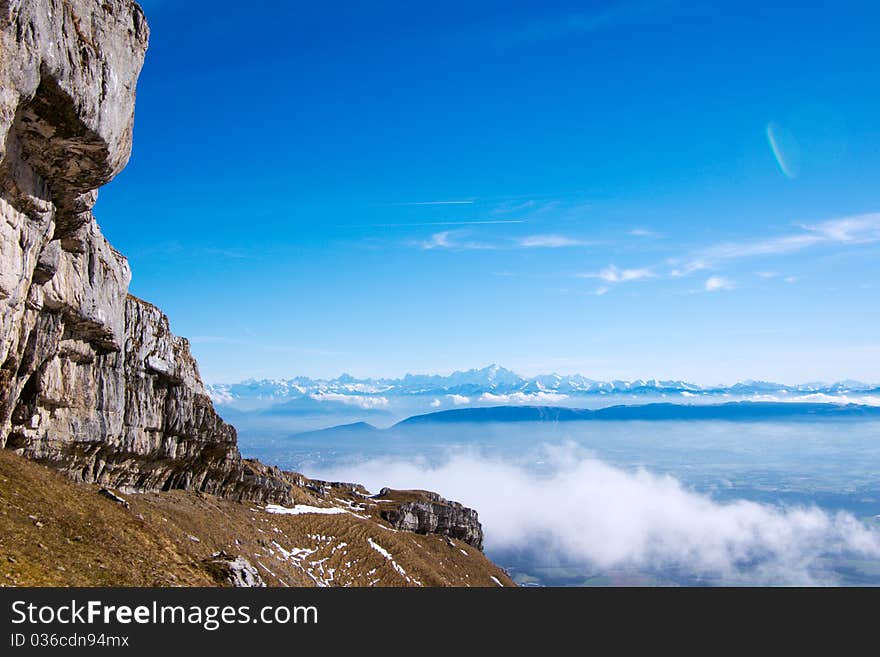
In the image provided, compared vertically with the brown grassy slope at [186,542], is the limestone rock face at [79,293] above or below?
above

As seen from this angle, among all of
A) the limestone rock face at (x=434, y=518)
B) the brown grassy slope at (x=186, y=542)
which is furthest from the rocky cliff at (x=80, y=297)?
the limestone rock face at (x=434, y=518)

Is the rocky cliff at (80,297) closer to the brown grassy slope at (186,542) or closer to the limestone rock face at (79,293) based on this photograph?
the limestone rock face at (79,293)

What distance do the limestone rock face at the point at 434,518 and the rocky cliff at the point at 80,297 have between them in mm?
41663

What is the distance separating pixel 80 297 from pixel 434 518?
3624 inches

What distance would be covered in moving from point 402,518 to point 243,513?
44.6 meters

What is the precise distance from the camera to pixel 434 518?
122 metres

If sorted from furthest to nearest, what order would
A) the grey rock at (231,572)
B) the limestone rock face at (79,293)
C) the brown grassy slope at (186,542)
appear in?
1. the grey rock at (231,572)
2. the brown grassy slope at (186,542)
3. the limestone rock face at (79,293)

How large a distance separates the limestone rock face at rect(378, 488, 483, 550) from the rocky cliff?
137 ft

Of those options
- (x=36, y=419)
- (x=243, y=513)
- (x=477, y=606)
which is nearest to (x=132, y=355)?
(x=36, y=419)

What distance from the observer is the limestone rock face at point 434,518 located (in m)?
116

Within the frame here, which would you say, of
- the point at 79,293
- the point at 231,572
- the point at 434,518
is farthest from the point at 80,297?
the point at 434,518

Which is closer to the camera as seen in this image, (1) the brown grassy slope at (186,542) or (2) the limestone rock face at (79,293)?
(2) the limestone rock face at (79,293)

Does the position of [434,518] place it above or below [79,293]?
below

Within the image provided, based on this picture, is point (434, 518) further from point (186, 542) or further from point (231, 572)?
point (231, 572)
